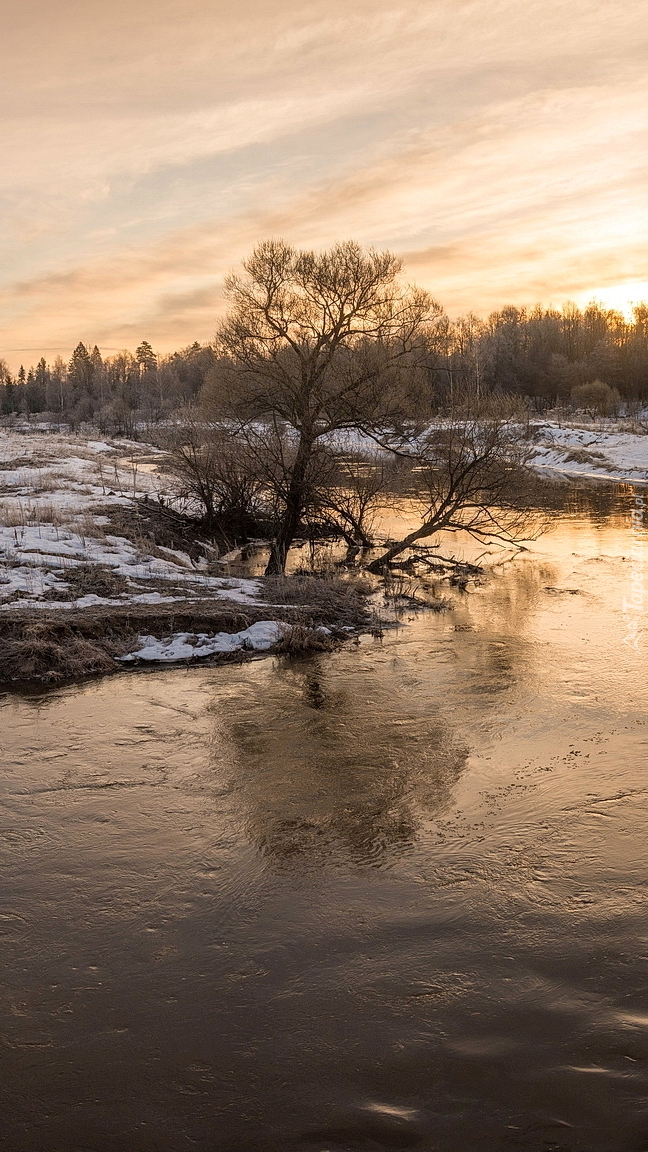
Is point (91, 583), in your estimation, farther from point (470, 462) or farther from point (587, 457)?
point (587, 457)

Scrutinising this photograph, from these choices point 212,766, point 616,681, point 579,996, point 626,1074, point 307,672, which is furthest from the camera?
point 307,672

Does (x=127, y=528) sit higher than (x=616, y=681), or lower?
higher

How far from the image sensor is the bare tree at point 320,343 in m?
17.5

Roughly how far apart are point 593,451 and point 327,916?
46.5 metres

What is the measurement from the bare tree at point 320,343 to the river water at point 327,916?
27.6 feet

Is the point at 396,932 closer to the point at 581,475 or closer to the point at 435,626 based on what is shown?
the point at 435,626

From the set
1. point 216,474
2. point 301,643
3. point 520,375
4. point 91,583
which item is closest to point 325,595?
point 301,643

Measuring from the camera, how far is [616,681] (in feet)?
36.1

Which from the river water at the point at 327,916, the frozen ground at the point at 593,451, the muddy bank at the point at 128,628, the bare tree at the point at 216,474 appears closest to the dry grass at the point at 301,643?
the muddy bank at the point at 128,628

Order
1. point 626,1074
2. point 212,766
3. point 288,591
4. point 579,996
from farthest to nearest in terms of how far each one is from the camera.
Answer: point 288,591 → point 212,766 → point 579,996 → point 626,1074

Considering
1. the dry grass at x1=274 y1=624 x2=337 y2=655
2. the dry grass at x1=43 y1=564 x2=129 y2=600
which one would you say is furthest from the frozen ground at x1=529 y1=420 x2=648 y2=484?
the dry grass at x1=274 y1=624 x2=337 y2=655

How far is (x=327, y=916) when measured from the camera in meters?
6.20

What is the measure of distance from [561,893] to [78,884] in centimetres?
372

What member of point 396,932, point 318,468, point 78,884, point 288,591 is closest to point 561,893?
point 396,932
